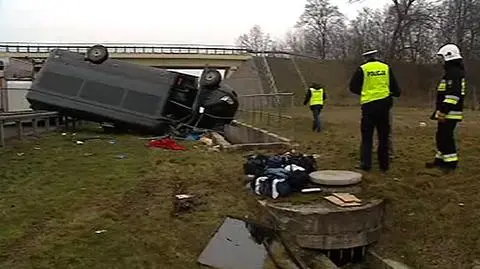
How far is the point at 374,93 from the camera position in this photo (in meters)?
7.98

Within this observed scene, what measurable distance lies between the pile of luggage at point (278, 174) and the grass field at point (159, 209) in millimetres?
223

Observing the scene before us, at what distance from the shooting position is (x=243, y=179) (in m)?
8.16

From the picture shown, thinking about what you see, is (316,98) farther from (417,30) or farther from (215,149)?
(417,30)

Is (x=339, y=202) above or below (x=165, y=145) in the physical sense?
above

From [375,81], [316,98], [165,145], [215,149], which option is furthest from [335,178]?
[316,98]

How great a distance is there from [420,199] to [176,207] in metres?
2.75

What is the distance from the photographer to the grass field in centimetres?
525

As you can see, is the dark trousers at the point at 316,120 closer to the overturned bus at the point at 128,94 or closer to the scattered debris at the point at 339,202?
the overturned bus at the point at 128,94

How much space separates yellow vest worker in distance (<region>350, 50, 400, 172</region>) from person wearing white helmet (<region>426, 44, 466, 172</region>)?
24.7 inches

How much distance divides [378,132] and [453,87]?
3.76 ft

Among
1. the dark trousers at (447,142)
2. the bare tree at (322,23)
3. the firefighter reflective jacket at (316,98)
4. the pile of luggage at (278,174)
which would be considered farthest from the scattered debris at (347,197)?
the bare tree at (322,23)

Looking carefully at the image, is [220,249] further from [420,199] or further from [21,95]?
[21,95]

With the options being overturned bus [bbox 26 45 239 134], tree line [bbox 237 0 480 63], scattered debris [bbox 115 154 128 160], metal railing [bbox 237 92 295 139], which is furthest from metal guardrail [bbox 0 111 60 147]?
tree line [bbox 237 0 480 63]

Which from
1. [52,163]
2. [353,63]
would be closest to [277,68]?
[353,63]
